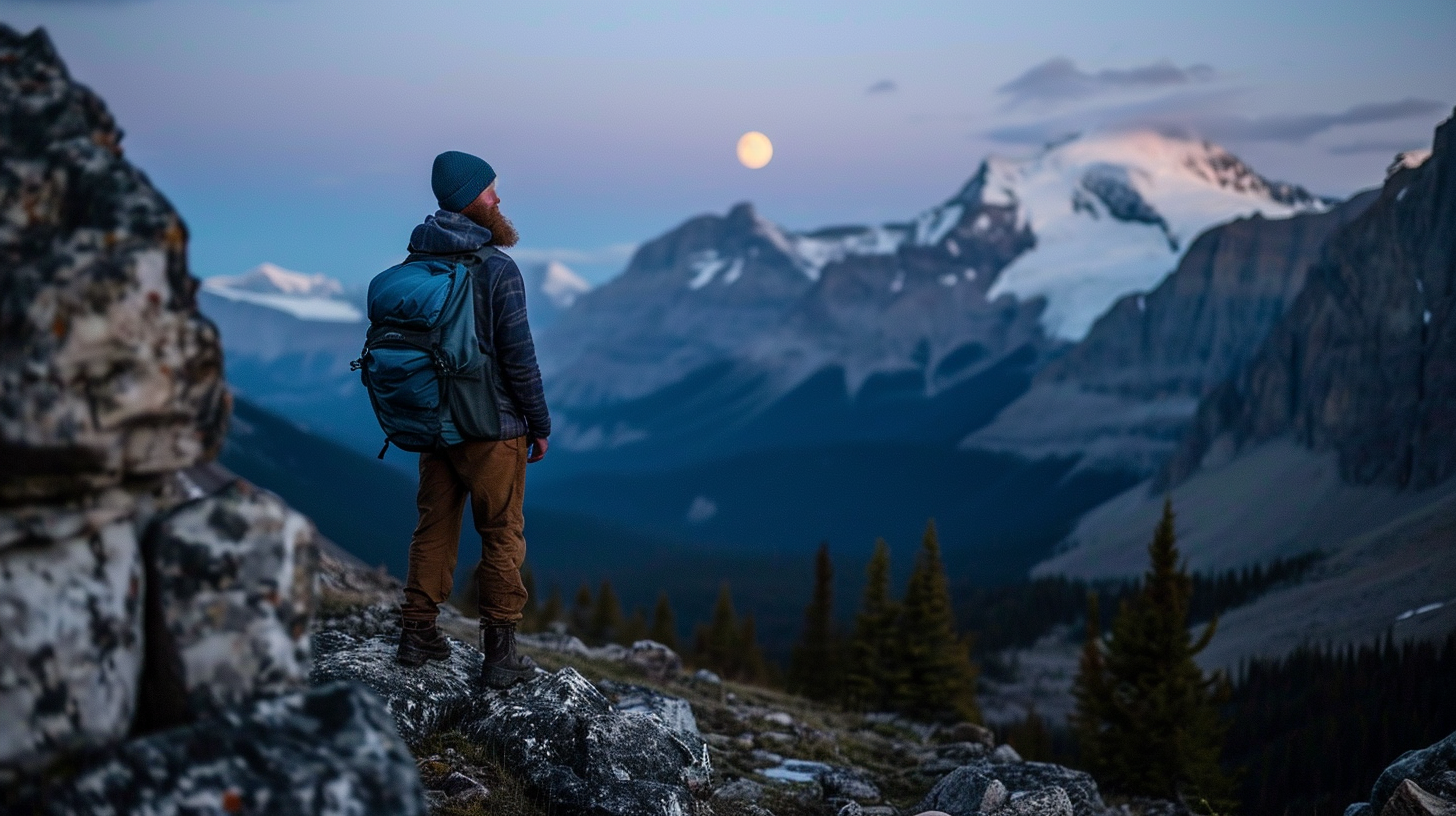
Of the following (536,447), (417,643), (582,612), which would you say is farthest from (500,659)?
(582,612)

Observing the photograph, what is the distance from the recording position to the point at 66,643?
5168mm

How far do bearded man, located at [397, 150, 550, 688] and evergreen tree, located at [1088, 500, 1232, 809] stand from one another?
36.7 meters

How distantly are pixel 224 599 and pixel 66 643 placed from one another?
0.69 metres

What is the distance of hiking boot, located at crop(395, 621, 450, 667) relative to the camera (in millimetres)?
10570

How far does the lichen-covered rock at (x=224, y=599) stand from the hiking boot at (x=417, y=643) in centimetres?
494

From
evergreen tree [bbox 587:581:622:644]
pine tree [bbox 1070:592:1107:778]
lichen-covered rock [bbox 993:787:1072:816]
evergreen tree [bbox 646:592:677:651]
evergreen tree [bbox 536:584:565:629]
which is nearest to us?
lichen-covered rock [bbox 993:787:1072:816]

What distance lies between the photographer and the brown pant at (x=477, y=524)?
9.56 meters

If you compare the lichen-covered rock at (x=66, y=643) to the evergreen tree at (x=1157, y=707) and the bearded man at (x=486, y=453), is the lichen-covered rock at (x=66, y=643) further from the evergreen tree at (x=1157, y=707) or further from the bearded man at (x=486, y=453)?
the evergreen tree at (x=1157, y=707)

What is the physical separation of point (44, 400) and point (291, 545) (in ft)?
4.31

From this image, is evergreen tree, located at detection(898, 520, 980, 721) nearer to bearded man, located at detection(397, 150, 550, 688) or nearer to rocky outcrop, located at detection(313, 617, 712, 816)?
rocky outcrop, located at detection(313, 617, 712, 816)

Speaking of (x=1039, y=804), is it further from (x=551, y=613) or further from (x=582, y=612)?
(x=582, y=612)

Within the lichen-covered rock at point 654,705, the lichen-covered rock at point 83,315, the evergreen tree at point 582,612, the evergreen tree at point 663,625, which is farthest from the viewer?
the evergreen tree at point 582,612

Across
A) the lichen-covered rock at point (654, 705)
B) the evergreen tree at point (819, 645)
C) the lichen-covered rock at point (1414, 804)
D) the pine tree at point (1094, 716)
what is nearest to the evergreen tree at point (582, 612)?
the evergreen tree at point (819, 645)

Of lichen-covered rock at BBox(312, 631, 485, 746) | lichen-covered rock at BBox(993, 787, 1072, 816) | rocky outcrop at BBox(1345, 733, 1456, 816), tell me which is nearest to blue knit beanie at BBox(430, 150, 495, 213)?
lichen-covered rock at BBox(312, 631, 485, 746)
